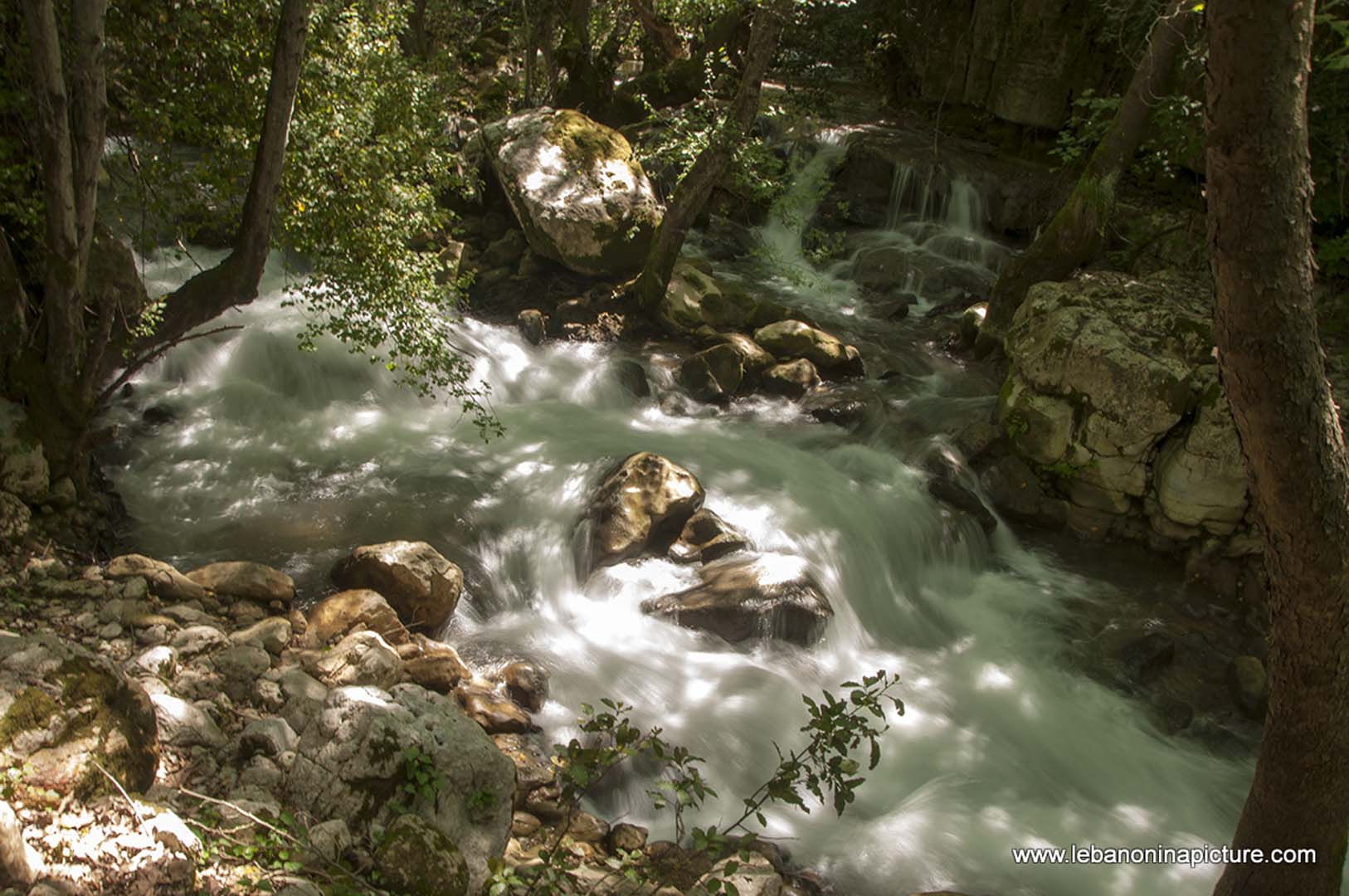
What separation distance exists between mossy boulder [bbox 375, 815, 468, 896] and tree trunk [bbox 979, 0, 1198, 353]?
9316 mm

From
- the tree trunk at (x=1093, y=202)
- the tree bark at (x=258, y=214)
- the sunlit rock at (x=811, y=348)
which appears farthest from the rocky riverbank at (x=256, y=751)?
the tree trunk at (x=1093, y=202)

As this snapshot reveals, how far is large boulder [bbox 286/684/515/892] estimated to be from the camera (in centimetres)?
360

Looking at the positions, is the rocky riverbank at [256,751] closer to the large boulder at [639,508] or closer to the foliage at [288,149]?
the large boulder at [639,508]

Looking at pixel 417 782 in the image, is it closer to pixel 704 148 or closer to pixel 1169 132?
pixel 704 148

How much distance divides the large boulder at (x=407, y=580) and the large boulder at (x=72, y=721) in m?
2.23

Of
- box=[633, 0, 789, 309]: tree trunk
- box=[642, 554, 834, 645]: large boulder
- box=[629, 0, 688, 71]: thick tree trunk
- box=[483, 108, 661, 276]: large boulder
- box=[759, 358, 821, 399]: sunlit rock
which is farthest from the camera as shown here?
box=[629, 0, 688, 71]: thick tree trunk

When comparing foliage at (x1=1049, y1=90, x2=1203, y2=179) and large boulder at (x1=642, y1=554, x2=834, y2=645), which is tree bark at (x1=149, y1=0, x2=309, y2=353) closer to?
large boulder at (x1=642, y1=554, x2=834, y2=645)

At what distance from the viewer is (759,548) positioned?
7.50 meters

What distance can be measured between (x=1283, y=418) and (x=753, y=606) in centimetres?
415

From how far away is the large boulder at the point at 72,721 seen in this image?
303cm

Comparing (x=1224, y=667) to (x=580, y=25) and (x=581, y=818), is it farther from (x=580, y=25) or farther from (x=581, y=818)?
(x=580, y=25)

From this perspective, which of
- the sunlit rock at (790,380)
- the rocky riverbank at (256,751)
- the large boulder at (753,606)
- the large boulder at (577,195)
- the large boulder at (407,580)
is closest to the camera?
the rocky riverbank at (256,751)

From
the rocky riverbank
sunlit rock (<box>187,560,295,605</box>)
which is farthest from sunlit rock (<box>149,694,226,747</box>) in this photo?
sunlit rock (<box>187,560,295,605</box>)

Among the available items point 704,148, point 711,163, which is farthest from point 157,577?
point 711,163
